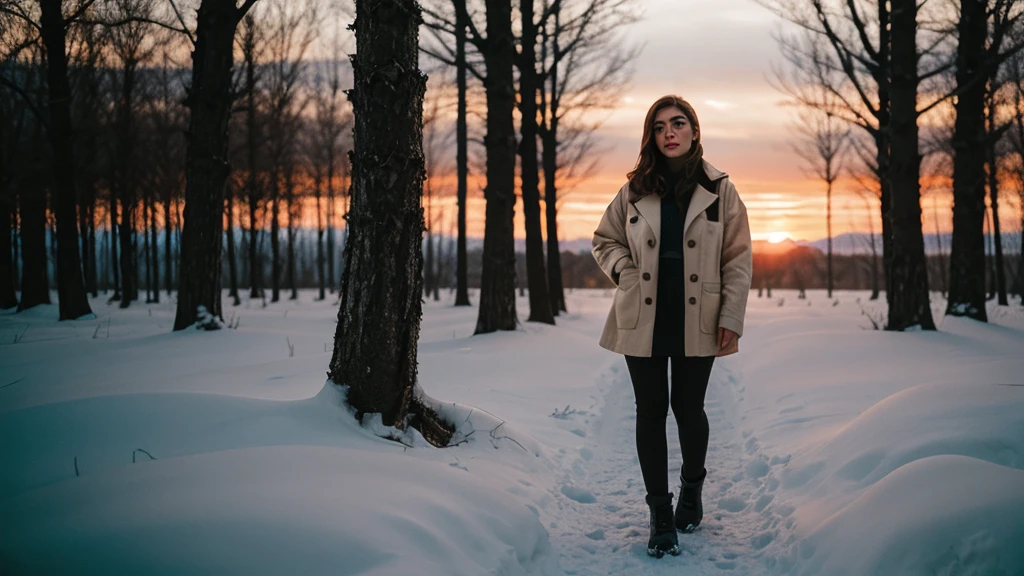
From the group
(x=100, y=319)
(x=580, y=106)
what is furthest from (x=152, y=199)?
(x=580, y=106)

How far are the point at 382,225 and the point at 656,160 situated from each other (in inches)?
66.8

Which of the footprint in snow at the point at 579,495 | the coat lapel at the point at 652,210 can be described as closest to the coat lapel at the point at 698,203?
the coat lapel at the point at 652,210

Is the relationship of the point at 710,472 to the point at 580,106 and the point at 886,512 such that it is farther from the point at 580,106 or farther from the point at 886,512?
the point at 580,106

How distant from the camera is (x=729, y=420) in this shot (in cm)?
589

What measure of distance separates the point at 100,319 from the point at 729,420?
41.1ft

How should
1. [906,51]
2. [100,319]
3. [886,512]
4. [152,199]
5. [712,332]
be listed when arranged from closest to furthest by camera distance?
[886,512] < [712,332] < [906,51] < [100,319] < [152,199]

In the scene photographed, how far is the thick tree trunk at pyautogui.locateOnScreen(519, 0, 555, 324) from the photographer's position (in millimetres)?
12555

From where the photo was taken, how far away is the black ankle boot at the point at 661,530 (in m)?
3.06

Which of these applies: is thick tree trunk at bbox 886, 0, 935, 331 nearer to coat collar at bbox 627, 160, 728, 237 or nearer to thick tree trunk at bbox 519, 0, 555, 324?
thick tree trunk at bbox 519, 0, 555, 324

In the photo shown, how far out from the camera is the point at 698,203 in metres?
3.08

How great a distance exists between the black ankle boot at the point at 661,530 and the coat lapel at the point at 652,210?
1365 millimetres

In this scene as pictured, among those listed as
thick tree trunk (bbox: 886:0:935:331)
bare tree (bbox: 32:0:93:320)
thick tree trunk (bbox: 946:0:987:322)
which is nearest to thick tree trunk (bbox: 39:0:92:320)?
bare tree (bbox: 32:0:93:320)

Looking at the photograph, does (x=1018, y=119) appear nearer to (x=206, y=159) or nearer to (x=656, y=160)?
(x=656, y=160)

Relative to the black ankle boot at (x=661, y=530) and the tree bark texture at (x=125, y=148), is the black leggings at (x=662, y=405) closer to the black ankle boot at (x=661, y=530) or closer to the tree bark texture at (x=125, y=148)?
the black ankle boot at (x=661, y=530)
